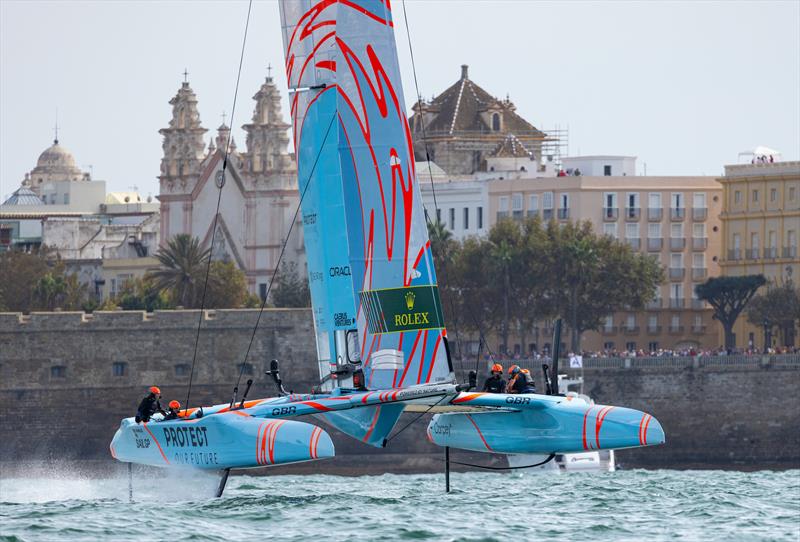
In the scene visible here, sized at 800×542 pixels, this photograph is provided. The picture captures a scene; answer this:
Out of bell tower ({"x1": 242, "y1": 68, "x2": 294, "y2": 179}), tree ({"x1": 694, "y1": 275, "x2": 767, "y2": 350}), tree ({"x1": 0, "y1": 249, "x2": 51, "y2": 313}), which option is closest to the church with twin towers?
bell tower ({"x1": 242, "y1": 68, "x2": 294, "y2": 179})

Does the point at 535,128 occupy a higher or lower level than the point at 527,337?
higher

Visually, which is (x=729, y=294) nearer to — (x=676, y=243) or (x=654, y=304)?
(x=654, y=304)

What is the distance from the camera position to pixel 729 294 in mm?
93688

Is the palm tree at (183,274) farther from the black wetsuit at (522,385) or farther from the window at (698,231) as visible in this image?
the black wetsuit at (522,385)

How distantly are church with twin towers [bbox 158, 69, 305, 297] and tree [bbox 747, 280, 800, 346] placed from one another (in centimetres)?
2320

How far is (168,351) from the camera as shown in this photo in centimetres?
7912

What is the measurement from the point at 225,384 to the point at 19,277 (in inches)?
984

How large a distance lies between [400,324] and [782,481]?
1884 cm

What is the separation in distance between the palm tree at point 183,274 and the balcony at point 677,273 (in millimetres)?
19286

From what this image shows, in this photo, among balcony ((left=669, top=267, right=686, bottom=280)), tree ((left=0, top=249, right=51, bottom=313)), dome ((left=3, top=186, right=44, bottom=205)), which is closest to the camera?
tree ((left=0, top=249, right=51, bottom=313))

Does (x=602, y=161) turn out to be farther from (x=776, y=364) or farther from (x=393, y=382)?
(x=393, y=382)

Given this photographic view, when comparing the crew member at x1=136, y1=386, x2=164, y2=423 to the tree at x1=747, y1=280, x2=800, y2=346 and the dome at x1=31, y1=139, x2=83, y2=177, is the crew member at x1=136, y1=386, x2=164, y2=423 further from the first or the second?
the dome at x1=31, y1=139, x2=83, y2=177

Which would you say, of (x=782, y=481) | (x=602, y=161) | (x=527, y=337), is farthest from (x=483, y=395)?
(x=602, y=161)

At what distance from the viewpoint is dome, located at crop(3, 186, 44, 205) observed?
15100 cm
